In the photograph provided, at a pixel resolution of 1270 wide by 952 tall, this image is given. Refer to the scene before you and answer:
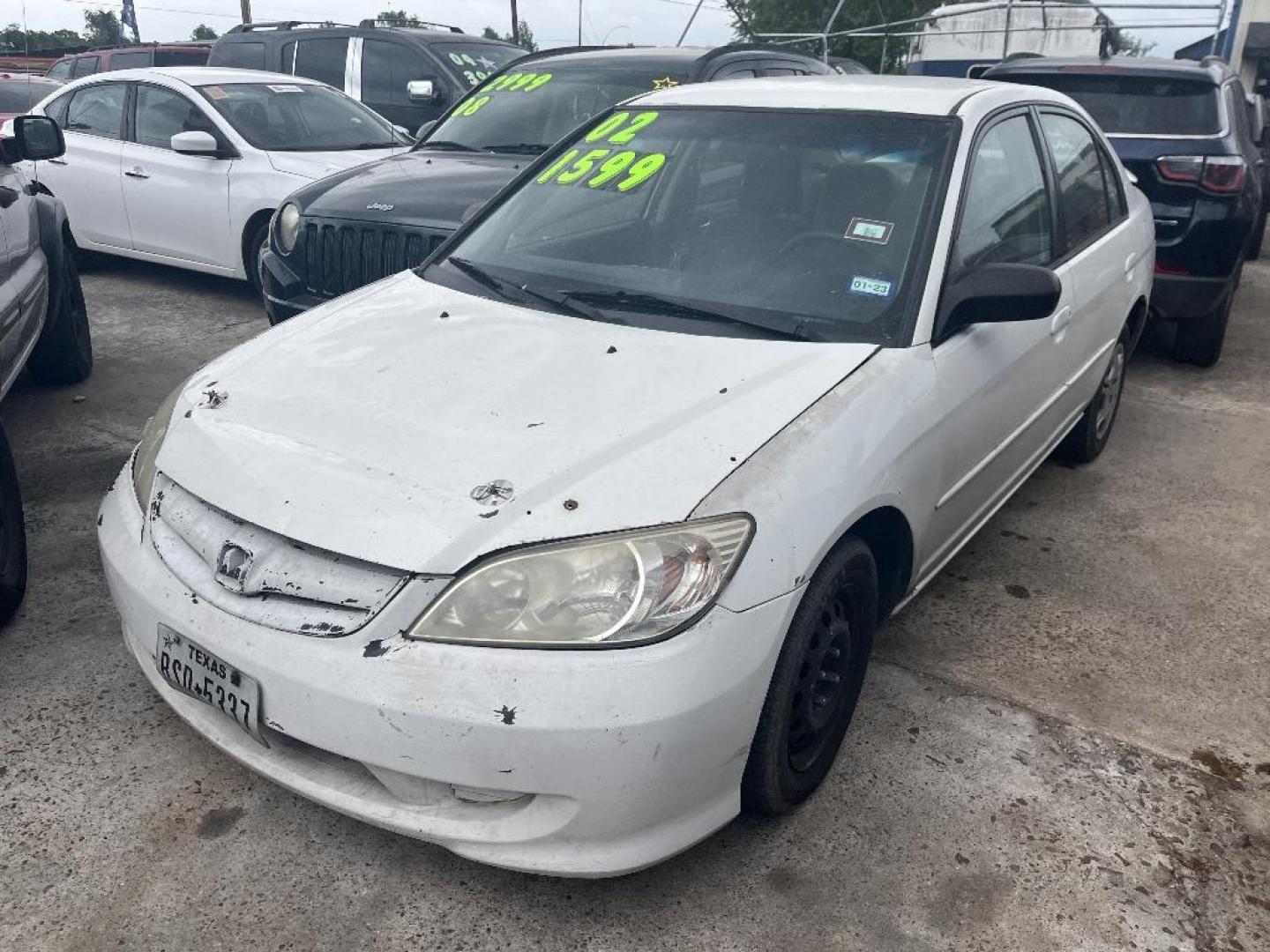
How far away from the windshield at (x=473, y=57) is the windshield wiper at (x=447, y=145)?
279 centimetres

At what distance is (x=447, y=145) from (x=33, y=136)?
229 centimetres

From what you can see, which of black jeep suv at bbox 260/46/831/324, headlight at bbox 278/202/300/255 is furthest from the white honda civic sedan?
headlight at bbox 278/202/300/255

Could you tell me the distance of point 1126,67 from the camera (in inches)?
237

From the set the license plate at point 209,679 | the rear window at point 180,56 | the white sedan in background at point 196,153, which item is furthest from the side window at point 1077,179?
the rear window at point 180,56

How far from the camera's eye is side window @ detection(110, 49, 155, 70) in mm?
13367

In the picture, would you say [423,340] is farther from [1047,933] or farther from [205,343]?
[205,343]

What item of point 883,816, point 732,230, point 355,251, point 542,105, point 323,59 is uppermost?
point 323,59

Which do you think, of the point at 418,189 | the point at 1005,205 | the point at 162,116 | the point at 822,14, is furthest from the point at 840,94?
the point at 822,14

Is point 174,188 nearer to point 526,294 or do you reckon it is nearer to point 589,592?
point 526,294

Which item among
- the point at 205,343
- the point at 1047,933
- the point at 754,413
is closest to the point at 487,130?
the point at 205,343

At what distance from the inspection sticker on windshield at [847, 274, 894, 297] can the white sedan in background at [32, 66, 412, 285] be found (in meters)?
4.91

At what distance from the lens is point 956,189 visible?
2.97m

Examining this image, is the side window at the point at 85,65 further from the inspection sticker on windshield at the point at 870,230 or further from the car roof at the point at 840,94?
the inspection sticker on windshield at the point at 870,230

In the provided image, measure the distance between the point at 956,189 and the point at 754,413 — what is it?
1.05 metres
